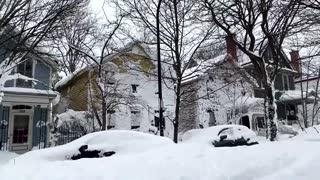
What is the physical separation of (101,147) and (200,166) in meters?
4.27

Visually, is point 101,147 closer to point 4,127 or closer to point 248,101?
point 4,127

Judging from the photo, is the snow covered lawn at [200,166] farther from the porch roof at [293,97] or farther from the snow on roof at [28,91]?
the porch roof at [293,97]

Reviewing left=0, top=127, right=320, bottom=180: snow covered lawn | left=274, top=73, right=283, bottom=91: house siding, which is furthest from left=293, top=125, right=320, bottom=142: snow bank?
left=274, top=73, right=283, bottom=91: house siding

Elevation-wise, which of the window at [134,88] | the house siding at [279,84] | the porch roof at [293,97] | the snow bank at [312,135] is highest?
the house siding at [279,84]

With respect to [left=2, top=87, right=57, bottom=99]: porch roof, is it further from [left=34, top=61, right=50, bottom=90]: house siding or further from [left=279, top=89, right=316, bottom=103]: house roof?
[left=279, top=89, right=316, bottom=103]: house roof

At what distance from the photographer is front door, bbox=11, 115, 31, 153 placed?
21.2m

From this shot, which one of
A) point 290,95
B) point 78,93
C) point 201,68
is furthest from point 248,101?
point 78,93

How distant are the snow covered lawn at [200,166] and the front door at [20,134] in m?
15.2

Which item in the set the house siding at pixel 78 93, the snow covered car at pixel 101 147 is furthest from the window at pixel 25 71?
the snow covered car at pixel 101 147

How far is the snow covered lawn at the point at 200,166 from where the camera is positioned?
15.9ft

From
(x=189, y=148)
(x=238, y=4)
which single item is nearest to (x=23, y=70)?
(x=238, y=4)

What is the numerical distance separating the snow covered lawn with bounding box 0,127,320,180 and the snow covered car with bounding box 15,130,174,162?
58.6 inches

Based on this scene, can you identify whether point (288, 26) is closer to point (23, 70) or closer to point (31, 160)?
point (31, 160)

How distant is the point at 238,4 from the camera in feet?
51.1
